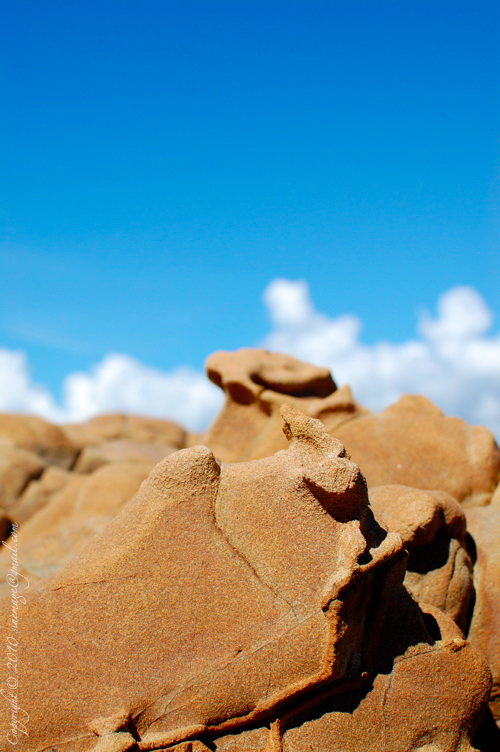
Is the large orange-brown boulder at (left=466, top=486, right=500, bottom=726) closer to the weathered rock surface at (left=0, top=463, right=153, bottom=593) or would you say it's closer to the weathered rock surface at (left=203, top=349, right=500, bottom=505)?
the weathered rock surface at (left=203, top=349, right=500, bottom=505)

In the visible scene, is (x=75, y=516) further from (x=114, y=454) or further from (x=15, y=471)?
(x=114, y=454)

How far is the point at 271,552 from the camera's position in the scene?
10.9 ft

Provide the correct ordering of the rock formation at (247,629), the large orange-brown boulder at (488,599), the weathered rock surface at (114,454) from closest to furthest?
the rock formation at (247,629), the large orange-brown boulder at (488,599), the weathered rock surface at (114,454)

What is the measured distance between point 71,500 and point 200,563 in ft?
15.3

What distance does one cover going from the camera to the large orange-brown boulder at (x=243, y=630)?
3098mm

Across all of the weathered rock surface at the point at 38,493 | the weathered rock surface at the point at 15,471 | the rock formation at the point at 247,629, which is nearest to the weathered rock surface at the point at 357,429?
the rock formation at the point at 247,629

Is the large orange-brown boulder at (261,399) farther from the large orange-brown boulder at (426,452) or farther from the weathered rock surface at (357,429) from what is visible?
the large orange-brown boulder at (426,452)

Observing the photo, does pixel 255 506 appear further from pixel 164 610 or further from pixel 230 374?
pixel 230 374

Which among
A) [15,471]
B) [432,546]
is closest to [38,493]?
[15,471]

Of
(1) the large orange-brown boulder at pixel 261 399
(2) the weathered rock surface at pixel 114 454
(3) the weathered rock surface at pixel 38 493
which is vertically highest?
(2) the weathered rock surface at pixel 114 454

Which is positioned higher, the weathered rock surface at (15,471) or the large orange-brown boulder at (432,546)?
the weathered rock surface at (15,471)

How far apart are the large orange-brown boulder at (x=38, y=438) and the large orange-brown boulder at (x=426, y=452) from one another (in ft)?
18.3

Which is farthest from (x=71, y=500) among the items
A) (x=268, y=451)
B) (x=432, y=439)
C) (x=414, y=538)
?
(x=414, y=538)

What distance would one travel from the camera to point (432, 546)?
4238 mm
